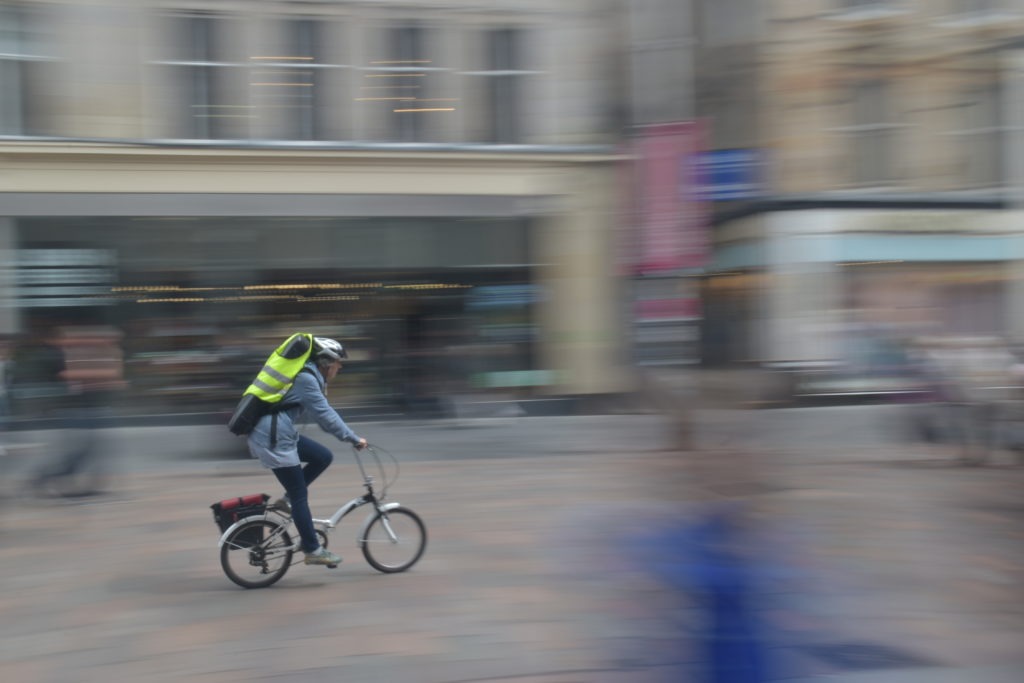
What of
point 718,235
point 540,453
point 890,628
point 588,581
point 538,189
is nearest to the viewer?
point 718,235

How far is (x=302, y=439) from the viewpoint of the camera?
20.6ft

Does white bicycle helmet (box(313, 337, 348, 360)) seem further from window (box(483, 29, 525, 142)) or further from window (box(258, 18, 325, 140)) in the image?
window (box(483, 29, 525, 142))

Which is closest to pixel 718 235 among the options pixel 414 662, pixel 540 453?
pixel 414 662

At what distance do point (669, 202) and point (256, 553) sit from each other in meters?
4.79

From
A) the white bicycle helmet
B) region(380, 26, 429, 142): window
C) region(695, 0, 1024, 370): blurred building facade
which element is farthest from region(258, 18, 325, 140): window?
the white bicycle helmet

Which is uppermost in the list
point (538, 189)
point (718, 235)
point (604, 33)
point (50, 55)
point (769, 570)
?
point (50, 55)

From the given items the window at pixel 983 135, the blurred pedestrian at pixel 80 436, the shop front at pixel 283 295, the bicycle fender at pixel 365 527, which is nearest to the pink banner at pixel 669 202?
the bicycle fender at pixel 365 527

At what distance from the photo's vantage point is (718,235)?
2293 mm

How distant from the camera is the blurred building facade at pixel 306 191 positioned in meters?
15.5

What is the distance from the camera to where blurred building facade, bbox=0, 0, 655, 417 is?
1555 cm

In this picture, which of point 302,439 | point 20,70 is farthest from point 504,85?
point 302,439

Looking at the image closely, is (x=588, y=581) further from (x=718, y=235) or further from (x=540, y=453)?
(x=540, y=453)

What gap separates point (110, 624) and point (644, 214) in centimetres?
458

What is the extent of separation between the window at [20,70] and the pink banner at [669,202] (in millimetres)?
15649
